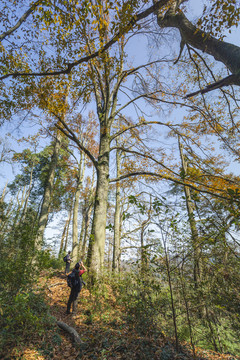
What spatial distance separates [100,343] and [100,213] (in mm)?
3223

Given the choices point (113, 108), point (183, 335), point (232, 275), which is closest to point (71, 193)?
point (113, 108)

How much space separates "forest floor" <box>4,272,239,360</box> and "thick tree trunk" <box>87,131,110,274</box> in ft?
3.54

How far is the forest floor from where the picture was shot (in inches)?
119

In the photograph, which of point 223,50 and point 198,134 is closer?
point 223,50

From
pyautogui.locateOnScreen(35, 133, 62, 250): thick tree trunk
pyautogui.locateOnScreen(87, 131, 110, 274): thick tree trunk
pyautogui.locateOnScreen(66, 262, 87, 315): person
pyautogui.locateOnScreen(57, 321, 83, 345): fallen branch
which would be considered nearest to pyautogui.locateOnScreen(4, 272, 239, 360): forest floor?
pyautogui.locateOnScreen(57, 321, 83, 345): fallen branch

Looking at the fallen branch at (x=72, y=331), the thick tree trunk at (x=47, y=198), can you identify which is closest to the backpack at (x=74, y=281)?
the fallen branch at (x=72, y=331)

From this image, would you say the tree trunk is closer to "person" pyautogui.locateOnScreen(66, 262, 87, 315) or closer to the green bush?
the green bush

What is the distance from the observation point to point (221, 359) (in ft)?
13.0

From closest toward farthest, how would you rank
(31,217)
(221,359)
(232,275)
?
(232,275)
(221,359)
(31,217)

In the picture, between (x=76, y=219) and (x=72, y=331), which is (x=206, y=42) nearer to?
(x=72, y=331)

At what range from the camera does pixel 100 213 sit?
5.76m

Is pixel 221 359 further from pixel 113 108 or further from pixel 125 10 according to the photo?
pixel 113 108

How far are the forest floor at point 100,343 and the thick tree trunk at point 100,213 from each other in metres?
1.08

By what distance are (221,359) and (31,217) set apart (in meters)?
5.87
